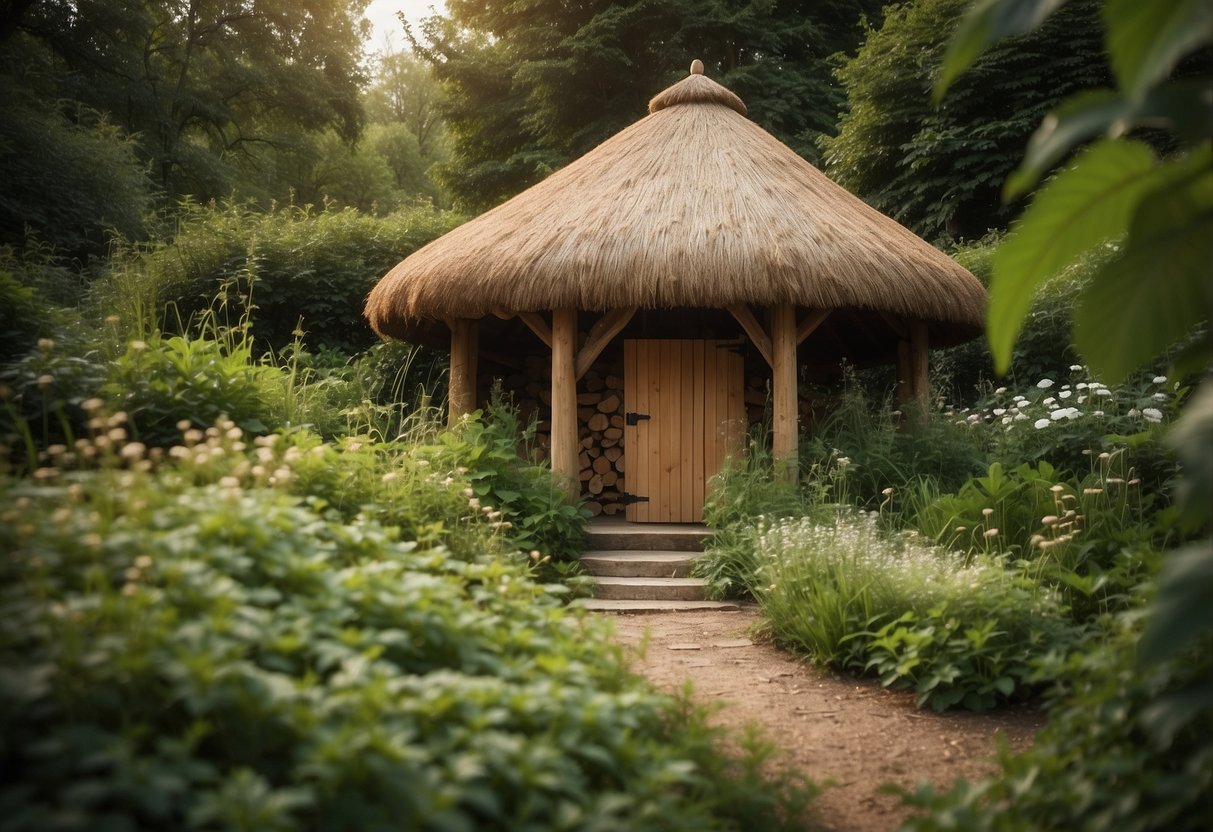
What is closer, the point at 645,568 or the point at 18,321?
the point at 18,321

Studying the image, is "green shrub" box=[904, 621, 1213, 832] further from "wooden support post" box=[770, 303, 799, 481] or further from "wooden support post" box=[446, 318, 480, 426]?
"wooden support post" box=[446, 318, 480, 426]

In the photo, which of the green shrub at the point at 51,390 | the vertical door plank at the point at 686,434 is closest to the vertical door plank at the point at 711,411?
the vertical door plank at the point at 686,434

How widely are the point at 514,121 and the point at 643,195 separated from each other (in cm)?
1072

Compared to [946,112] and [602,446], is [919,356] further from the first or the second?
[946,112]

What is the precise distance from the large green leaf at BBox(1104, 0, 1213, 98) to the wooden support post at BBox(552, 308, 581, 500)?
587 centimetres

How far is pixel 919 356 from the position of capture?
326 inches

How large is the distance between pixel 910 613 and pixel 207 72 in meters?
21.5

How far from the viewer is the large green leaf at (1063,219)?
151 cm

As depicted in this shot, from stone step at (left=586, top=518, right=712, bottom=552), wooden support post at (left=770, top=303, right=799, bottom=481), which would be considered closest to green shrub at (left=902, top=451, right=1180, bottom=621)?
wooden support post at (left=770, top=303, right=799, bottom=481)

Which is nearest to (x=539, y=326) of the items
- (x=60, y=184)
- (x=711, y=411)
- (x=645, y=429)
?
(x=645, y=429)

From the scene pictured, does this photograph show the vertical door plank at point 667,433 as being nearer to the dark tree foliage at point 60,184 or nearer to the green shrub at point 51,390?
the green shrub at point 51,390

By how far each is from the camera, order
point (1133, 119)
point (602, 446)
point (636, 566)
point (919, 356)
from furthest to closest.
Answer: point (602, 446) → point (919, 356) → point (636, 566) → point (1133, 119)

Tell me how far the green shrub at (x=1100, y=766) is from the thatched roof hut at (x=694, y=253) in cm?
426

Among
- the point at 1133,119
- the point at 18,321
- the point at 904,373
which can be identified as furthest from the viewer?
the point at 904,373
